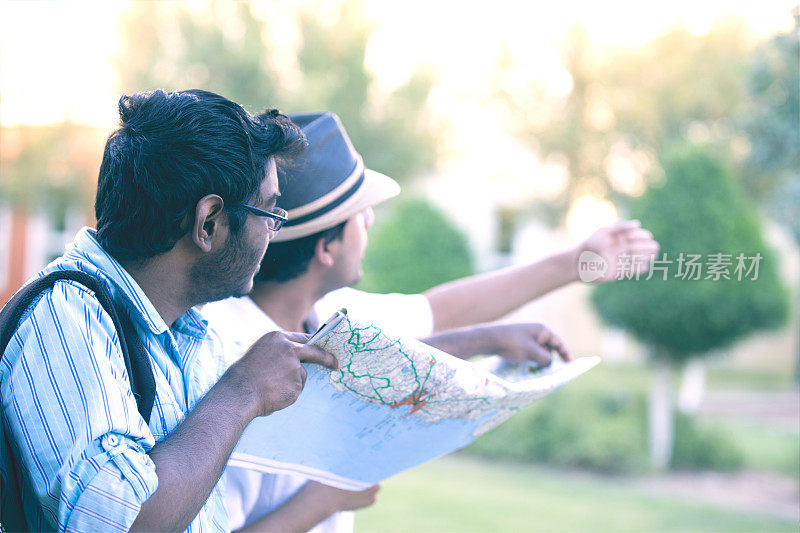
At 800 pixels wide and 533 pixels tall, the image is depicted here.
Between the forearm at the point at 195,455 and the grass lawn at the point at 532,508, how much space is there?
5.68m

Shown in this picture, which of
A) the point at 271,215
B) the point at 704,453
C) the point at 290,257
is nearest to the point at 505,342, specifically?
the point at 290,257

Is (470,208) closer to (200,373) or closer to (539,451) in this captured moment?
(539,451)

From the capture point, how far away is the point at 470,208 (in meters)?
20.4

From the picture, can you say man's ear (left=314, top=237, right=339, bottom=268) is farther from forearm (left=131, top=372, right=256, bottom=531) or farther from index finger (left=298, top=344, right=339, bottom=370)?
forearm (left=131, top=372, right=256, bottom=531)

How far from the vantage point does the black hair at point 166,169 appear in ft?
4.80

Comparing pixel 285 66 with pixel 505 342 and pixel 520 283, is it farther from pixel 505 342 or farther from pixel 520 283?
pixel 505 342

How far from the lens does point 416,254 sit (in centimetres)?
1230

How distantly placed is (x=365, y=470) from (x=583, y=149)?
2212cm

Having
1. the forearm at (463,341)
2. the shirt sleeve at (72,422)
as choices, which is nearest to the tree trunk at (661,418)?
the forearm at (463,341)

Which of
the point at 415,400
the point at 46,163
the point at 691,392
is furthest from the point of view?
the point at 46,163

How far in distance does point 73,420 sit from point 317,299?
1.18m

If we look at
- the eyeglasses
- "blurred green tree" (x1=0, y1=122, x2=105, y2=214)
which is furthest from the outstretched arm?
"blurred green tree" (x1=0, y1=122, x2=105, y2=214)

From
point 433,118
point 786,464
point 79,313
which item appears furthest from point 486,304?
point 433,118

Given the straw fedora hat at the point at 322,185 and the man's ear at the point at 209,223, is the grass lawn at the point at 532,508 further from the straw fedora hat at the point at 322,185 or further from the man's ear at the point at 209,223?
the man's ear at the point at 209,223
